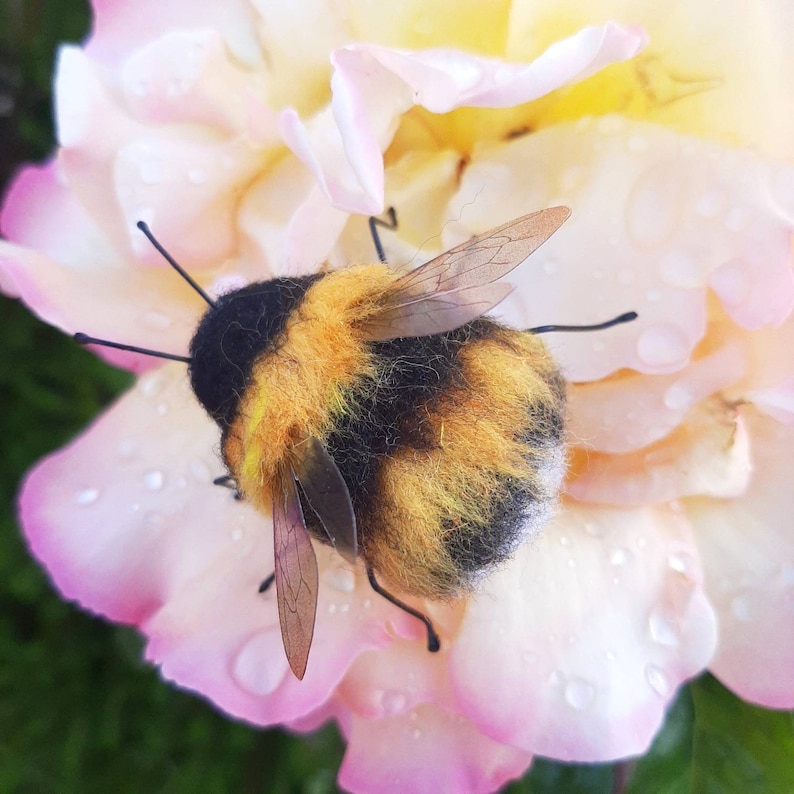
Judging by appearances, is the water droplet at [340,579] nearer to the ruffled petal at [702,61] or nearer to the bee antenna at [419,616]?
the bee antenna at [419,616]

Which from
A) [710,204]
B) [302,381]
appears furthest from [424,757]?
[710,204]

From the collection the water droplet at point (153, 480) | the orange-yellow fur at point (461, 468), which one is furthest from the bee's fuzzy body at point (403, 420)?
the water droplet at point (153, 480)

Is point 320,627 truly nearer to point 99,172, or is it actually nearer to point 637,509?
point 637,509

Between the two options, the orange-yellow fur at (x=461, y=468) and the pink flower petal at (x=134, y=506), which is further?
the pink flower petal at (x=134, y=506)

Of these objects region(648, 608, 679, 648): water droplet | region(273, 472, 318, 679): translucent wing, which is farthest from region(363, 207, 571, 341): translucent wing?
region(648, 608, 679, 648): water droplet

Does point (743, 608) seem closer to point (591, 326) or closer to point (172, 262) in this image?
point (591, 326)

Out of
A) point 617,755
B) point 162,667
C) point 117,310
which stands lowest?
point 617,755

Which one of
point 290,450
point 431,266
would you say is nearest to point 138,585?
point 290,450
